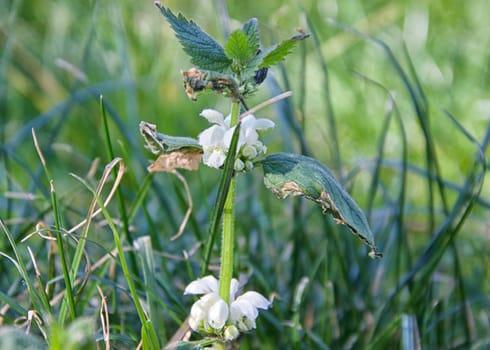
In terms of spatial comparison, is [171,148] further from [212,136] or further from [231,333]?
[231,333]

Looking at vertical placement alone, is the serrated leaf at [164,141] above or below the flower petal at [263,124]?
below

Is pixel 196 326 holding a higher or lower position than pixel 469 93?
lower

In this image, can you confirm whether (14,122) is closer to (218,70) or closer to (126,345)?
(126,345)

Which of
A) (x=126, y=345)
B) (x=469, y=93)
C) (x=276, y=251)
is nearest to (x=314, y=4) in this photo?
(x=469, y=93)

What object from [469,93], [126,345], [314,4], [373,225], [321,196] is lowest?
[126,345]

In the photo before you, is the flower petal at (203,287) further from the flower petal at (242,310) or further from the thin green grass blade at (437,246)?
the thin green grass blade at (437,246)

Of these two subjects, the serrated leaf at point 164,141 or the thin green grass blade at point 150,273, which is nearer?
the serrated leaf at point 164,141

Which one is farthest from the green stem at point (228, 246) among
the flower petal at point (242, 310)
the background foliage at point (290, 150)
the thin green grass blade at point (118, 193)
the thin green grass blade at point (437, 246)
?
the thin green grass blade at point (437, 246)
